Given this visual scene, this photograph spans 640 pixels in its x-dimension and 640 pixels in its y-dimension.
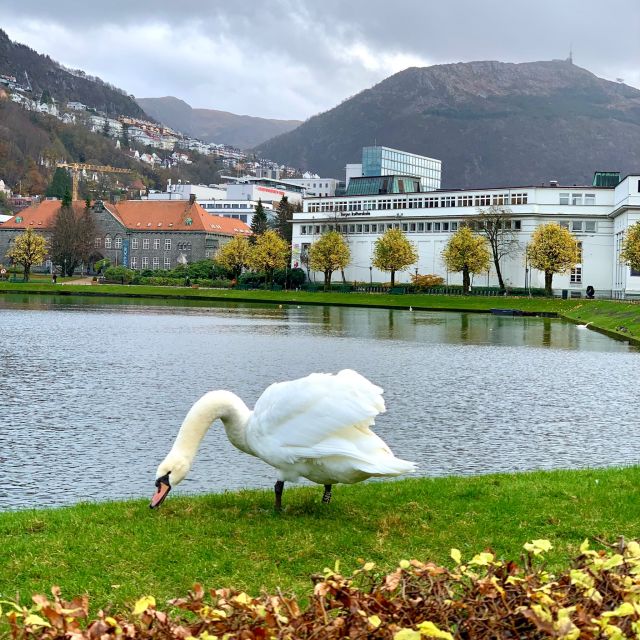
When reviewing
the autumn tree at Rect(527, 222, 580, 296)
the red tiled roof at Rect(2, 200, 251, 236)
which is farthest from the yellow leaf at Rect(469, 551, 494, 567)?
the red tiled roof at Rect(2, 200, 251, 236)

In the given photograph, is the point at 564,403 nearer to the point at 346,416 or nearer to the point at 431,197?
the point at 346,416

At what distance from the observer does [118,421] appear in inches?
776

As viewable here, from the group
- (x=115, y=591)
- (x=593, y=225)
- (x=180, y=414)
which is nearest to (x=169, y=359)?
(x=180, y=414)

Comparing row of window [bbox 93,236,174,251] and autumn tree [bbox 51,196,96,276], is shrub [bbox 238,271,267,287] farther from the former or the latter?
row of window [bbox 93,236,174,251]

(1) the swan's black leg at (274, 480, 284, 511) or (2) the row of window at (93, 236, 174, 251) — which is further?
(2) the row of window at (93, 236, 174, 251)

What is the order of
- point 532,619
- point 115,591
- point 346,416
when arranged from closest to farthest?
point 532,619, point 115,591, point 346,416

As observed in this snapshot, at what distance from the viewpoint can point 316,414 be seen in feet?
30.9

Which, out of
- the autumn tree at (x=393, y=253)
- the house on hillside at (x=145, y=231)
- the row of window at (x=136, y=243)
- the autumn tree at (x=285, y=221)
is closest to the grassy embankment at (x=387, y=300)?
the autumn tree at (x=393, y=253)

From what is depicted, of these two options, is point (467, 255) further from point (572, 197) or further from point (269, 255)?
point (269, 255)

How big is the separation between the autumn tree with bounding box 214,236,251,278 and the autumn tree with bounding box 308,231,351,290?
33.8 ft

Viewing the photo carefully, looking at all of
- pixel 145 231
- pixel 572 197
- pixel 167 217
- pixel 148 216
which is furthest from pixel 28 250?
pixel 572 197

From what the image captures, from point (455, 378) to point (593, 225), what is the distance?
93720 mm

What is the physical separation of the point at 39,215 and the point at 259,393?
488 feet

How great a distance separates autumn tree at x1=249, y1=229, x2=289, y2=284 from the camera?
124 m
